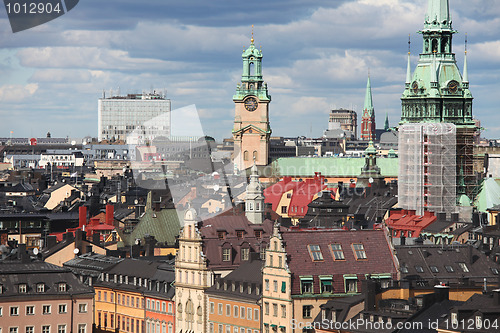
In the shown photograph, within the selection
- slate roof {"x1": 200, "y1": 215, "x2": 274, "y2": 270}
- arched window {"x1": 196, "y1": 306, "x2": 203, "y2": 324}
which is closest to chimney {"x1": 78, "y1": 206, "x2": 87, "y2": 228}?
slate roof {"x1": 200, "y1": 215, "x2": 274, "y2": 270}

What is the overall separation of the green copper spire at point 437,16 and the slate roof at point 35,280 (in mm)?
82627

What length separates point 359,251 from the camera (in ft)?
297

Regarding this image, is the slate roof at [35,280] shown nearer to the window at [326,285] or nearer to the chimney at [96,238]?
the window at [326,285]

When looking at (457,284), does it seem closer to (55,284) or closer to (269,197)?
(55,284)

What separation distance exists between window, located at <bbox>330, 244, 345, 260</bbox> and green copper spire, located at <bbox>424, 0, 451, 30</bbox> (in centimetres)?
8631

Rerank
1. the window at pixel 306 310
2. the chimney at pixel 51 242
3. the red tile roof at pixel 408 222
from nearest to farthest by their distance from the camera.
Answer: the window at pixel 306 310 < the chimney at pixel 51 242 < the red tile roof at pixel 408 222

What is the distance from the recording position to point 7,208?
583 feet

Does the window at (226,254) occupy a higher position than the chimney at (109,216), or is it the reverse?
the chimney at (109,216)

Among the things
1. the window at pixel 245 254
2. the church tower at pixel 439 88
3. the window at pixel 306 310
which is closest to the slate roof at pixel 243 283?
the window at pixel 245 254

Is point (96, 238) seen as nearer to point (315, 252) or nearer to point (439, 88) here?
point (315, 252)

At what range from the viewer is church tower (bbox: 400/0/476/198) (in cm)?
17162

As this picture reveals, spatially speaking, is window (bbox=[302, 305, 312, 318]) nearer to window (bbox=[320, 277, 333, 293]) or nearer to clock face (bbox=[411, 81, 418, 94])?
window (bbox=[320, 277, 333, 293])

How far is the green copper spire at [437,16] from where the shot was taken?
172125mm

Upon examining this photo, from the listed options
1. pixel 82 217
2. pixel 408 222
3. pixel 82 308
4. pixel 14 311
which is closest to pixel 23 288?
pixel 14 311
